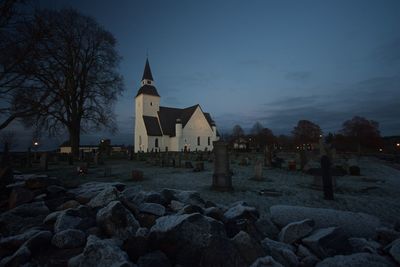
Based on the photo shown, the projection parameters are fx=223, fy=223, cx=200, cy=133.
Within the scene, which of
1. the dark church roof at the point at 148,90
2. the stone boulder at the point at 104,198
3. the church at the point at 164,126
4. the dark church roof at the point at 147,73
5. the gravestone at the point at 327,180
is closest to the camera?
the stone boulder at the point at 104,198

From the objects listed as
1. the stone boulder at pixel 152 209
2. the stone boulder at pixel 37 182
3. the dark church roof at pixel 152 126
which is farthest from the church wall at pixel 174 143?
the stone boulder at pixel 152 209

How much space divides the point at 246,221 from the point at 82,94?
76.3ft

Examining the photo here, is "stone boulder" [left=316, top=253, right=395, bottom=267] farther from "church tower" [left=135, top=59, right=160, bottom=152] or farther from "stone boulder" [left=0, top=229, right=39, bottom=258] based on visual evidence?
"church tower" [left=135, top=59, right=160, bottom=152]

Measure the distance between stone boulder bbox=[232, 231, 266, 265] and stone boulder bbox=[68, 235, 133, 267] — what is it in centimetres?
129

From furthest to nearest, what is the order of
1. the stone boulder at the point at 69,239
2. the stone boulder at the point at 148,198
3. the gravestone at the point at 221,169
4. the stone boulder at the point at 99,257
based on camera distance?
the gravestone at the point at 221,169
the stone boulder at the point at 148,198
the stone boulder at the point at 69,239
the stone boulder at the point at 99,257

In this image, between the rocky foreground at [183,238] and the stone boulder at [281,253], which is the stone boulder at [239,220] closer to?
the rocky foreground at [183,238]

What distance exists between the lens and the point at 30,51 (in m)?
6.16

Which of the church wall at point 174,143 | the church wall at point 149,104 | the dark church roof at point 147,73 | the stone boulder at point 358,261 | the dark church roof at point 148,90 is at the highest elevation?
the dark church roof at point 147,73

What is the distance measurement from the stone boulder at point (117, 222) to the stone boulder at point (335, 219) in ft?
8.38

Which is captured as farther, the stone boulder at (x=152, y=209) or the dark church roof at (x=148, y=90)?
the dark church roof at (x=148, y=90)

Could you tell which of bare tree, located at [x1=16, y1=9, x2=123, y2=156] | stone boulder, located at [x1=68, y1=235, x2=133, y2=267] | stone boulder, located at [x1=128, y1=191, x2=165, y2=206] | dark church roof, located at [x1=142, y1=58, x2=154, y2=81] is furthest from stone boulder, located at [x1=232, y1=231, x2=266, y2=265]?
dark church roof, located at [x1=142, y1=58, x2=154, y2=81]

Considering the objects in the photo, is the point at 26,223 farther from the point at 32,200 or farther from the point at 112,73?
the point at 112,73

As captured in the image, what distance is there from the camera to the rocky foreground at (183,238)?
2582mm

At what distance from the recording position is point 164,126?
49.4 metres
